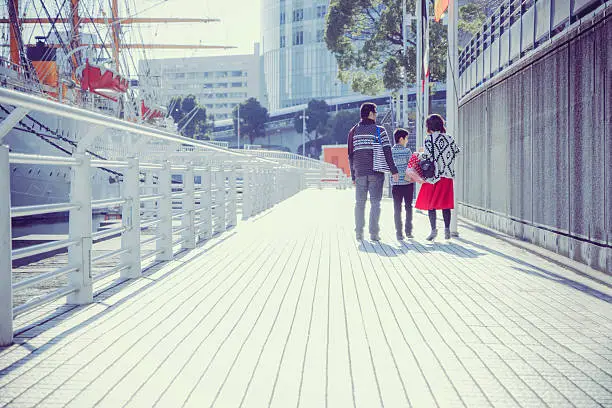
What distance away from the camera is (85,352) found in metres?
3.88

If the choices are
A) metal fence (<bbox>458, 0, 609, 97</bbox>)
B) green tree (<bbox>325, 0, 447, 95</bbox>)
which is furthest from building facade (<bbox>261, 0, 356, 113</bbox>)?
metal fence (<bbox>458, 0, 609, 97</bbox>)

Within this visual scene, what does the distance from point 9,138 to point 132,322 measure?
2479 cm

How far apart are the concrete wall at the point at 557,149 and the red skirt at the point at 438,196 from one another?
2.75 ft

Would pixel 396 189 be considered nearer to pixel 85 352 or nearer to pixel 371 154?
pixel 371 154

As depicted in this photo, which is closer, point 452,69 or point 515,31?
point 515,31

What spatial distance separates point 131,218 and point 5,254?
233 cm

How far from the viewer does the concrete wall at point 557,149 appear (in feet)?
21.5

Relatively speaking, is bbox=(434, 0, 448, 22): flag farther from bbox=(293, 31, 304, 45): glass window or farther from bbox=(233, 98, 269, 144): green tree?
bbox=(293, 31, 304, 45): glass window

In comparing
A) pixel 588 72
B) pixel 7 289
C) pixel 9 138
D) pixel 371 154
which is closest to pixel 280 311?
pixel 7 289

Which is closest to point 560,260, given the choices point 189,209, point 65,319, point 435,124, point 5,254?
point 435,124

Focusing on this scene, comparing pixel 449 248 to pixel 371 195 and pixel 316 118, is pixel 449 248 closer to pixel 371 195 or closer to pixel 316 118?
pixel 371 195

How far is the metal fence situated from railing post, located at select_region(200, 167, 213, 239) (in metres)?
4.23

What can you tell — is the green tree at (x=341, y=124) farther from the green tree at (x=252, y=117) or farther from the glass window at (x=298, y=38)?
the glass window at (x=298, y=38)

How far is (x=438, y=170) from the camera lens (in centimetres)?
1002
